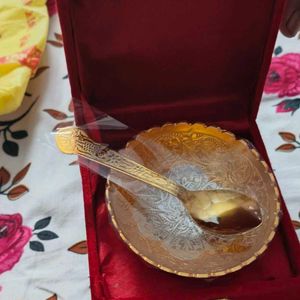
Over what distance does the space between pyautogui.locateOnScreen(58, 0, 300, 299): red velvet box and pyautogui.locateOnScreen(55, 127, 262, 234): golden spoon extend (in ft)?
0.09

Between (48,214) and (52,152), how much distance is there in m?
0.09

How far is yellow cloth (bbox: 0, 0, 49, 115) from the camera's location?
0.63 m

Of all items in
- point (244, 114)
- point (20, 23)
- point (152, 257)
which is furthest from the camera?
point (20, 23)

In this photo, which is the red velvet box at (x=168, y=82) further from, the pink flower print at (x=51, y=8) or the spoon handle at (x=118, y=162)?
the pink flower print at (x=51, y=8)

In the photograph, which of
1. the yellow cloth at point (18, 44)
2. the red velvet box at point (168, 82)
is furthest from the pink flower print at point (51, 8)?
the red velvet box at point (168, 82)

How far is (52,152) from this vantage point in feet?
2.02

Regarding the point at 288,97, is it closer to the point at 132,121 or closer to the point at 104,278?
the point at 132,121

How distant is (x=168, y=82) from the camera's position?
22.2 inches

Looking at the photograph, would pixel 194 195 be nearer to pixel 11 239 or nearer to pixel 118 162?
pixel 118 162

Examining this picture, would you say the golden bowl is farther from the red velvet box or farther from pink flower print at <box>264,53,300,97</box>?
pink flower print at <box>264,53,300,97</box>

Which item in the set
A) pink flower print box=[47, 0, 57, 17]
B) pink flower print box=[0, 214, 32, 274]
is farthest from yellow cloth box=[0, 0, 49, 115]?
pink flower print box=[0, 214, 32, 274]

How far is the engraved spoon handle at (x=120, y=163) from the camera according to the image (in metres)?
0.53

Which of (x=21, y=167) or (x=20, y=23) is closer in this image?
(x=21, y=167)

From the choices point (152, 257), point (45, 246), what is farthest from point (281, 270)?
point (45, 246)
